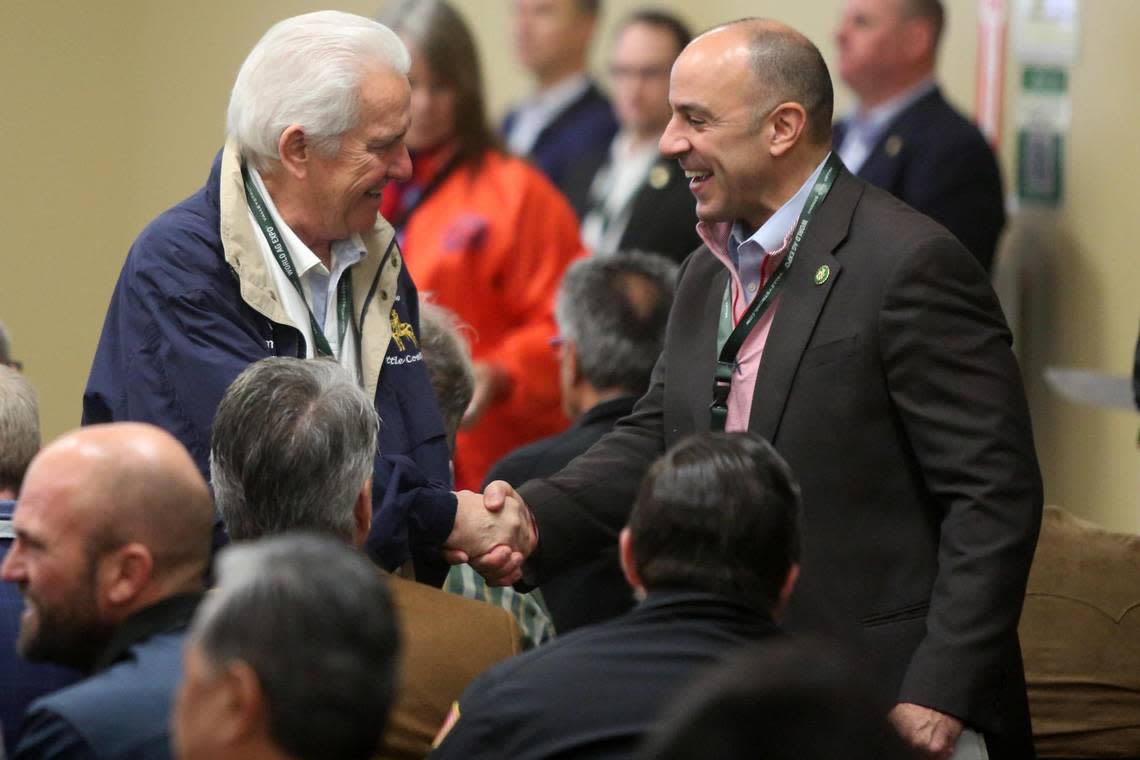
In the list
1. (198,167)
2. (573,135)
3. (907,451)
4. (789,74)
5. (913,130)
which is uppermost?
(789,74)

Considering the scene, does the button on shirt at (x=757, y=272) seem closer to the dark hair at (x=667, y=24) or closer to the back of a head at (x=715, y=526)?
A: the back of a head at (x=715, y=526)

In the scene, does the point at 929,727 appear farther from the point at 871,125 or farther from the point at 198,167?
the point at 198,167

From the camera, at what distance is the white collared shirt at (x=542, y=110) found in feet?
23.6

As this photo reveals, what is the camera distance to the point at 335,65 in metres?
3.12

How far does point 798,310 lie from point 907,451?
0.29m

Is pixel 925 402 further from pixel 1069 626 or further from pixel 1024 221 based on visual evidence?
pixel 1024 221

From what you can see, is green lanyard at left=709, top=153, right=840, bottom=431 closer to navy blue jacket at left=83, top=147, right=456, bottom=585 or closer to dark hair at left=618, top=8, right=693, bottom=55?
navy blue jacket at left=83, top=147, right=456, bottom=585

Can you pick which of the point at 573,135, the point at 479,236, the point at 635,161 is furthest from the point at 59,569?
the point at 573,135

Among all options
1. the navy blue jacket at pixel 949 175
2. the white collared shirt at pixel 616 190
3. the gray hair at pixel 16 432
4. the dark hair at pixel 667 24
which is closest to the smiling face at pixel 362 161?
the gray hair at pixel 16 432

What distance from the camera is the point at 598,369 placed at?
3.94 m

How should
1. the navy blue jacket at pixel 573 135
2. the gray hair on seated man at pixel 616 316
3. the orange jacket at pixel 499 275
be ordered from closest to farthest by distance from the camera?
the gray hair on seated man at pixel 616 316
the orange jacket at pixel 499 275
the navy blue jacket at pixel 573 135

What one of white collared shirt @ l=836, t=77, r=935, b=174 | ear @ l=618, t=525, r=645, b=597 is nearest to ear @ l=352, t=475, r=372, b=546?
ear @ l=618, t=525, r=645, b=597

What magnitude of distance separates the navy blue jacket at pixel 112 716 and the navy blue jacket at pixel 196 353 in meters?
0.79

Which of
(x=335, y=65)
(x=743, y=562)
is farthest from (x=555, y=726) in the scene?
(x=335, y=65)
